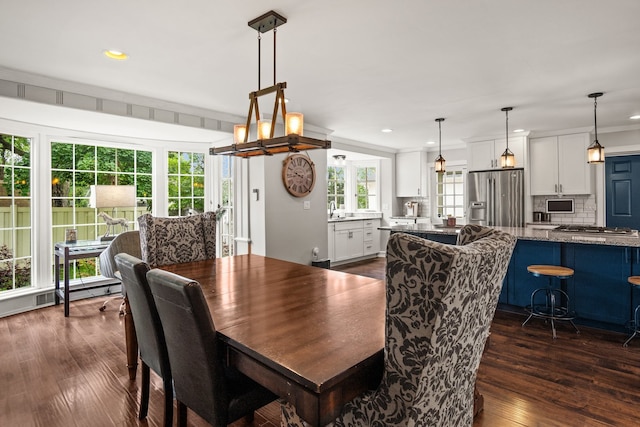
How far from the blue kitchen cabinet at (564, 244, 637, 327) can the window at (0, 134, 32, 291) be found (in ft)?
18.7

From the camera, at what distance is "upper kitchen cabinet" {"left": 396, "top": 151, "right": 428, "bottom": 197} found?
7.24 metres

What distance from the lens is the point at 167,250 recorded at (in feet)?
9.07

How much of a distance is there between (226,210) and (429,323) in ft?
14.6

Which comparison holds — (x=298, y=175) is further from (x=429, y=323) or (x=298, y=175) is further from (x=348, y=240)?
(x=429, y=323)

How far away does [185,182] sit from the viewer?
17.2 feet

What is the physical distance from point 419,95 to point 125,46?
2764mm

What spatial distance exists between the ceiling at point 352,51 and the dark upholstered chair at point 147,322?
148cm

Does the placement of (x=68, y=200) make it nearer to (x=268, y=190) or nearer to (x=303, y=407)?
(x=268, y=190)

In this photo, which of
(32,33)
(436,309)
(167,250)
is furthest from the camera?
(167,250)

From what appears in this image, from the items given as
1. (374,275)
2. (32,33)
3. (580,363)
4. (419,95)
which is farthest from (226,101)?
(580,363)

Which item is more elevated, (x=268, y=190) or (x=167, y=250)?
(x=268, y=190)

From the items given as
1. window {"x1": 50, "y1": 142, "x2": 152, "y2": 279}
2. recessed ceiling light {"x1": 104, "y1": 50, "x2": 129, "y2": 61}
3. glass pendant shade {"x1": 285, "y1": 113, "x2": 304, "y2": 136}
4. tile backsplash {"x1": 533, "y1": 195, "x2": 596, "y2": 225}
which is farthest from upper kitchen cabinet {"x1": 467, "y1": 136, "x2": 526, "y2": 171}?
recessed ceiling light {"x1": 104, "y1": 50, "x2": 129, "y2": 61}

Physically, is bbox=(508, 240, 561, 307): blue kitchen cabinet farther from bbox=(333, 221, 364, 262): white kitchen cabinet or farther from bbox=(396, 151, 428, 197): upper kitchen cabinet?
bbox=(396, 151, 428, 197): upper kitchen cabinet

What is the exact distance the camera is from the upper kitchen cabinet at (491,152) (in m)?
5.74
